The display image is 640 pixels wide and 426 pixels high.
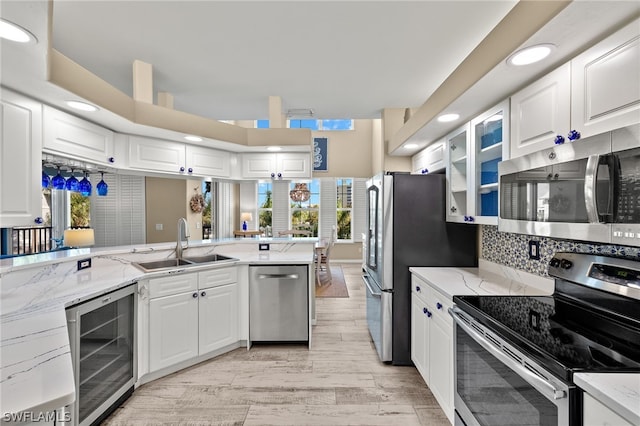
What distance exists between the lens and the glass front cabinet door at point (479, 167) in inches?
75.6

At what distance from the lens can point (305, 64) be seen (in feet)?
9.32

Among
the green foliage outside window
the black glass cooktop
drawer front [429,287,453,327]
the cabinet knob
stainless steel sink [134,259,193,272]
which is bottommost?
drawer front [429,287,453,327]

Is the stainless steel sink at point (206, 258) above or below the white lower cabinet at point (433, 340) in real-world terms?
above

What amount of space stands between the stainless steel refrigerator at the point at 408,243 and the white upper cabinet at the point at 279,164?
55.0 inches

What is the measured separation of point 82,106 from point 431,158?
10.3ft

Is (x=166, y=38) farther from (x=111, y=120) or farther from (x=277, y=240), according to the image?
(x=277, y=240)

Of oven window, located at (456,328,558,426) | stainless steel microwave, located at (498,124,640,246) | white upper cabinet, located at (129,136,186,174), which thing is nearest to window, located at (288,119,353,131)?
white upper cabinet, located at (129,136,186,174)

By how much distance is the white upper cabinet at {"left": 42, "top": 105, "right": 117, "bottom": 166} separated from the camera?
204 cm

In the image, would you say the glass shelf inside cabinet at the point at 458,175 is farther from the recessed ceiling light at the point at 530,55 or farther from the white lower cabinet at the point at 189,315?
the white lower cabinet at the point at 189,315

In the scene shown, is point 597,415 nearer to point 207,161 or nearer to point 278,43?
point 278,43

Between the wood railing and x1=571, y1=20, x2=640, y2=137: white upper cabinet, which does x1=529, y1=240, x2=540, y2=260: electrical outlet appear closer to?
x1=571, y1=20, x2=640, y2=137: white upper cabinet

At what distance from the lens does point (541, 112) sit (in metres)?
1.51

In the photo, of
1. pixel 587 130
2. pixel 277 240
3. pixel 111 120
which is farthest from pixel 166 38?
pixel 587 130

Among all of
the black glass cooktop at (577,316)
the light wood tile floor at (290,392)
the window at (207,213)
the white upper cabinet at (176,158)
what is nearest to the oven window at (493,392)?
the black glass cooktop at (577,316)
